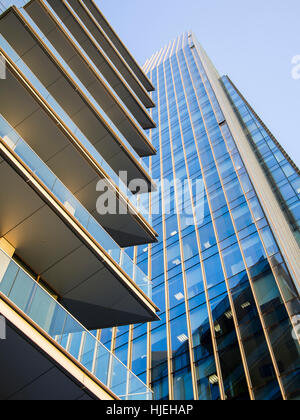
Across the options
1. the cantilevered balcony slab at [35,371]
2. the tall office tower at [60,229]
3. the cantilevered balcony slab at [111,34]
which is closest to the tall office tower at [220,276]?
the tall office tower at [60,229]

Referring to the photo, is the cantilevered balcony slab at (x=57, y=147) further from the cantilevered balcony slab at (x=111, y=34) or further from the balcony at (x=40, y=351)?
the cantilevered balcony slab at (x=111, y=34)

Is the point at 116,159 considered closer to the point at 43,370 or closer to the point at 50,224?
the point at 50,224

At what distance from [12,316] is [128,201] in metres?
8.41

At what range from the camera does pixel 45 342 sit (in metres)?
7.60

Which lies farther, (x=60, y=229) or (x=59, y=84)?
(x=59, y=84)

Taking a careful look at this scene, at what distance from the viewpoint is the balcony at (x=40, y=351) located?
7379 millimetres

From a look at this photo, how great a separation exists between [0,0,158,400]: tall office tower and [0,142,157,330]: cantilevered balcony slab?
0.03 m

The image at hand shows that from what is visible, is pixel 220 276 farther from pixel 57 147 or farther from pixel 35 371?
pixel 35 371

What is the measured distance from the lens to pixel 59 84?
54.3ft

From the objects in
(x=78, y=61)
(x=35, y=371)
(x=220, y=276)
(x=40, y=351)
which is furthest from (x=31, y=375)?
(x=220, y=276)

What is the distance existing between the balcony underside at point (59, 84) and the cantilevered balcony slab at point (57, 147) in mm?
3693

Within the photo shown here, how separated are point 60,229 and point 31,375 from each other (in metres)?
3.96

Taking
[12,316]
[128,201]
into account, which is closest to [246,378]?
[128,201]

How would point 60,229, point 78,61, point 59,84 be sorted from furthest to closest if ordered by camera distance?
point 78,61, point 59,84, point 60,229
